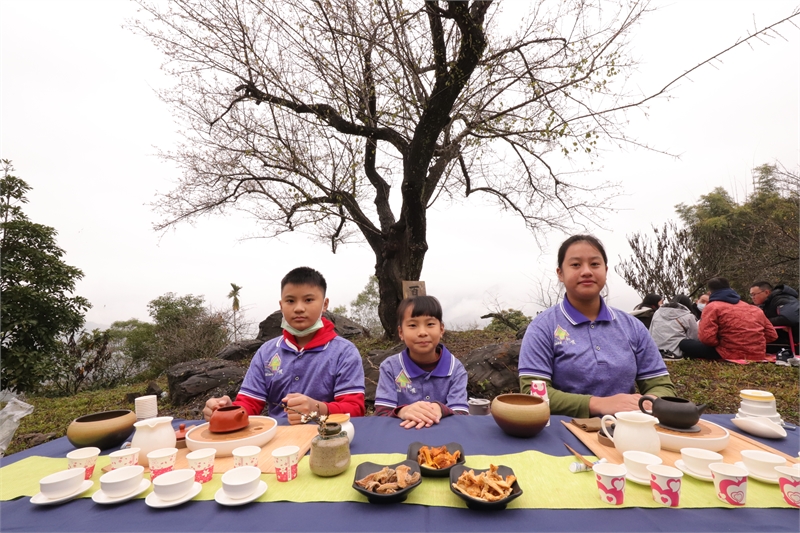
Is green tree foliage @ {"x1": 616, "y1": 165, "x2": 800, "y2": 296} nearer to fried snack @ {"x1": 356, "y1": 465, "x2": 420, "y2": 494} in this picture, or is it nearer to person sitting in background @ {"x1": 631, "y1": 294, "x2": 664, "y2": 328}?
person sitting in background @ {"x1": 631, "y1": 294, "x2": 664, "y2": 328}

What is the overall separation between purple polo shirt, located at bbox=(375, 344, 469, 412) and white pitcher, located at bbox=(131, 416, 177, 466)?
44.0 inches

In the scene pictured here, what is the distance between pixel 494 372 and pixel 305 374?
349cm

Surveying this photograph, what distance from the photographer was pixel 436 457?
1227 millimetres

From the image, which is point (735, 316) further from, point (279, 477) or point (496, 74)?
point (279, 477)

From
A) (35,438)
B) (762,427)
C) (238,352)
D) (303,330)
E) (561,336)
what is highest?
(303,330)

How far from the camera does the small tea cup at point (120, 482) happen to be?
3.61ft

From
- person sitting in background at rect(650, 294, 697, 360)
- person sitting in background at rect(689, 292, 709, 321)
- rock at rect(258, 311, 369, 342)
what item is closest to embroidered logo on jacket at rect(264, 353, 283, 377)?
rock at rect(258, 311, 369, 342)

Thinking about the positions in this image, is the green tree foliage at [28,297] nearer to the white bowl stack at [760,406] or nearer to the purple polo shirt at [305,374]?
the purple polo shirt at [305,374]

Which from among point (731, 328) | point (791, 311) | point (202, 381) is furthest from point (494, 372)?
point (791, 311)

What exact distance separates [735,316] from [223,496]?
7.47 metres

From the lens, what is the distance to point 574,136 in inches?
245

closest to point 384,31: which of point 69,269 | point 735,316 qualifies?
point 735,316

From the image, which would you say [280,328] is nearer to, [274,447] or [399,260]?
[399,260]

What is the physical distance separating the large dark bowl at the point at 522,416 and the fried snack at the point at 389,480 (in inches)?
21.7
